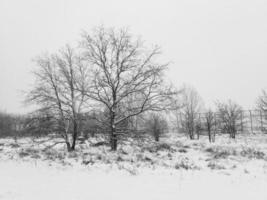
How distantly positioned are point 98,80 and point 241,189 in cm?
1204

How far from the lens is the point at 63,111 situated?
→ 55.8ft

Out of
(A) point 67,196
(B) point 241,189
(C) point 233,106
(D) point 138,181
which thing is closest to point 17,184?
(A) point 67,196

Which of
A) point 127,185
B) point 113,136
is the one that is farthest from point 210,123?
point 127,185

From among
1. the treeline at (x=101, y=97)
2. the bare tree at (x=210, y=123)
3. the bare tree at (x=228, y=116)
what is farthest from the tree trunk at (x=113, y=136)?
the bare tree at (x=228, y=116)

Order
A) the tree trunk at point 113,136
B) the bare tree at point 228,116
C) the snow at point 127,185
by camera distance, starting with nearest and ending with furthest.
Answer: the snow at point 127,185
the tree trunk at point 113,136
the bare tree at point 228,116

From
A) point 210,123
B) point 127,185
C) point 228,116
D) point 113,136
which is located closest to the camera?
point 127,185

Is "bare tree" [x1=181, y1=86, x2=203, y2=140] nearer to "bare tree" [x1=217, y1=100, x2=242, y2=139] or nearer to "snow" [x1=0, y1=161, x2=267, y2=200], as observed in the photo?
"bare tree" [x1=217, y1=100, x2=242, y2=139]

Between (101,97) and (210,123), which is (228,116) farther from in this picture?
(101,97)

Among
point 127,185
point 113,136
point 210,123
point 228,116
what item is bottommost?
point 127,185

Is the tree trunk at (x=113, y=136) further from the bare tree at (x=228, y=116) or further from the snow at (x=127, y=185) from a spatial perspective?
the bare tree at (x=228, y=116)

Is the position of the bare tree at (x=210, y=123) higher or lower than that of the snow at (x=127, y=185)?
higher

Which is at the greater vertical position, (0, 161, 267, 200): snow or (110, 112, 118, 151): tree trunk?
(110, 112, 118, 151): tree trunk

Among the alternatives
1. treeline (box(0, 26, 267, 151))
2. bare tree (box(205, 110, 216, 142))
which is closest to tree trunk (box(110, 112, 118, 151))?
treeline (box(0, 26, 267, 151))

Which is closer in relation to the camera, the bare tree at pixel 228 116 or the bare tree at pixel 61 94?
the bare tree at pixel 61 94
